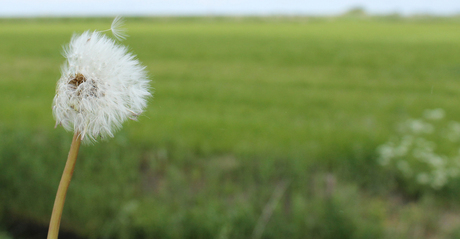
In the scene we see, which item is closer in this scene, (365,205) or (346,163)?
(365,205)

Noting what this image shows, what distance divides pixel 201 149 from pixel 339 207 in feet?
5.56

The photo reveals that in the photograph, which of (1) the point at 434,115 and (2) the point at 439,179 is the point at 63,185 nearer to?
(2) the point at 439,179

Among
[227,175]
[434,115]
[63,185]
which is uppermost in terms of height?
[63,185]

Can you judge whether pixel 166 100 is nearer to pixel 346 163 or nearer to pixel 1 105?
pixel 1 105

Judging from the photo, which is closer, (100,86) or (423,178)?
(100,86)

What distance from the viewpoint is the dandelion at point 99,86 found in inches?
13.2

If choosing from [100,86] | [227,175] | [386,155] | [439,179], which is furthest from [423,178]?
[100,86]

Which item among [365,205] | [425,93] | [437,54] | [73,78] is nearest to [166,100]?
[365,205]

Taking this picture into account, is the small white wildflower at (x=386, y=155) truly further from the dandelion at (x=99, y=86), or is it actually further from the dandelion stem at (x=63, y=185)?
the dandelion stem at (x=63, y=185)

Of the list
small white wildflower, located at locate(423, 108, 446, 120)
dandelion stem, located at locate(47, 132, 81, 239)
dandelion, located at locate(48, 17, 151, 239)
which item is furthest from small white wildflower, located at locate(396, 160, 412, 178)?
dandelion stem, located at locate(47, 132, 81, 239)

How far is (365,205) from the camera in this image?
2.85 m

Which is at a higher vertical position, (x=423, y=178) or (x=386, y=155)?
(x=386, y=155)

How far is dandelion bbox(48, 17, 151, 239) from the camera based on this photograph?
336 mm

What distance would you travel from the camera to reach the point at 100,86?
1.18 ft
